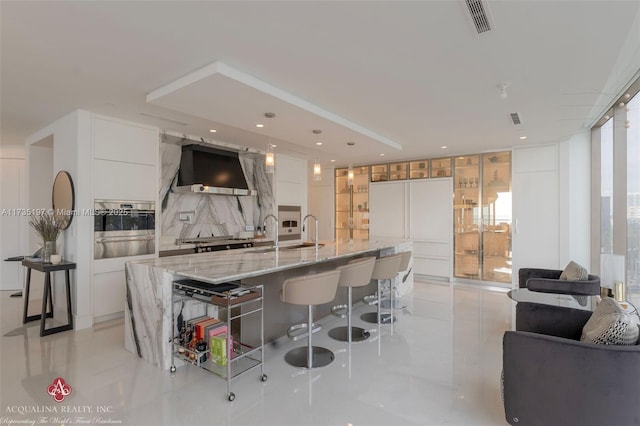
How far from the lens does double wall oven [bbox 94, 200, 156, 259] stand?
4.12 m

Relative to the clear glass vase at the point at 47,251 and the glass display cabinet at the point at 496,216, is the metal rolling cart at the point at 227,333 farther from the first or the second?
the glass display cabinet at the point at 496,216

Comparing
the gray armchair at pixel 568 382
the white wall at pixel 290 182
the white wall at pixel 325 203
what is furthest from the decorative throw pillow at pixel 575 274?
the white wall at pixel 325 203

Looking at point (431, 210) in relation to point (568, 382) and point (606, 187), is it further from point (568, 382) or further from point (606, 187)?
point (568, 382)

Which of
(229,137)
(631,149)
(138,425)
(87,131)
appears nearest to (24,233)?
(87,131)

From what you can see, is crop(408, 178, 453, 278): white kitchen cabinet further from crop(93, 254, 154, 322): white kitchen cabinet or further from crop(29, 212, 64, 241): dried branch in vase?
crop(29, 212, 64, 241): dried branch in vase

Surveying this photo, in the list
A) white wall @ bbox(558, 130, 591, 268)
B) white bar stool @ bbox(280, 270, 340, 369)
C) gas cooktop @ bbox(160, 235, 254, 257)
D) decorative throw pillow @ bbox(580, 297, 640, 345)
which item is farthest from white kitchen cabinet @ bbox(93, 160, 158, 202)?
white wall @ bbox(558, 130, 591, 268)

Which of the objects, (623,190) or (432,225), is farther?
(432,225)

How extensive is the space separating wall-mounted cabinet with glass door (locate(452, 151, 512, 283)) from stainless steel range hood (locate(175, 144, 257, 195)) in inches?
166

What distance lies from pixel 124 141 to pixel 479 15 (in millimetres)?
4238

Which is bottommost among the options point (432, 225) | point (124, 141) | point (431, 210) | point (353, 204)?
point (432, 225)

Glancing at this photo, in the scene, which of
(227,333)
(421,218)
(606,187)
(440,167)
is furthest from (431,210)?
(227,333)

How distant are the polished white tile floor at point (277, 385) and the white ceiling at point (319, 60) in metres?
2.48

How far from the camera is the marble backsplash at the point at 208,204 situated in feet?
17.1

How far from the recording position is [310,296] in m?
2.83
